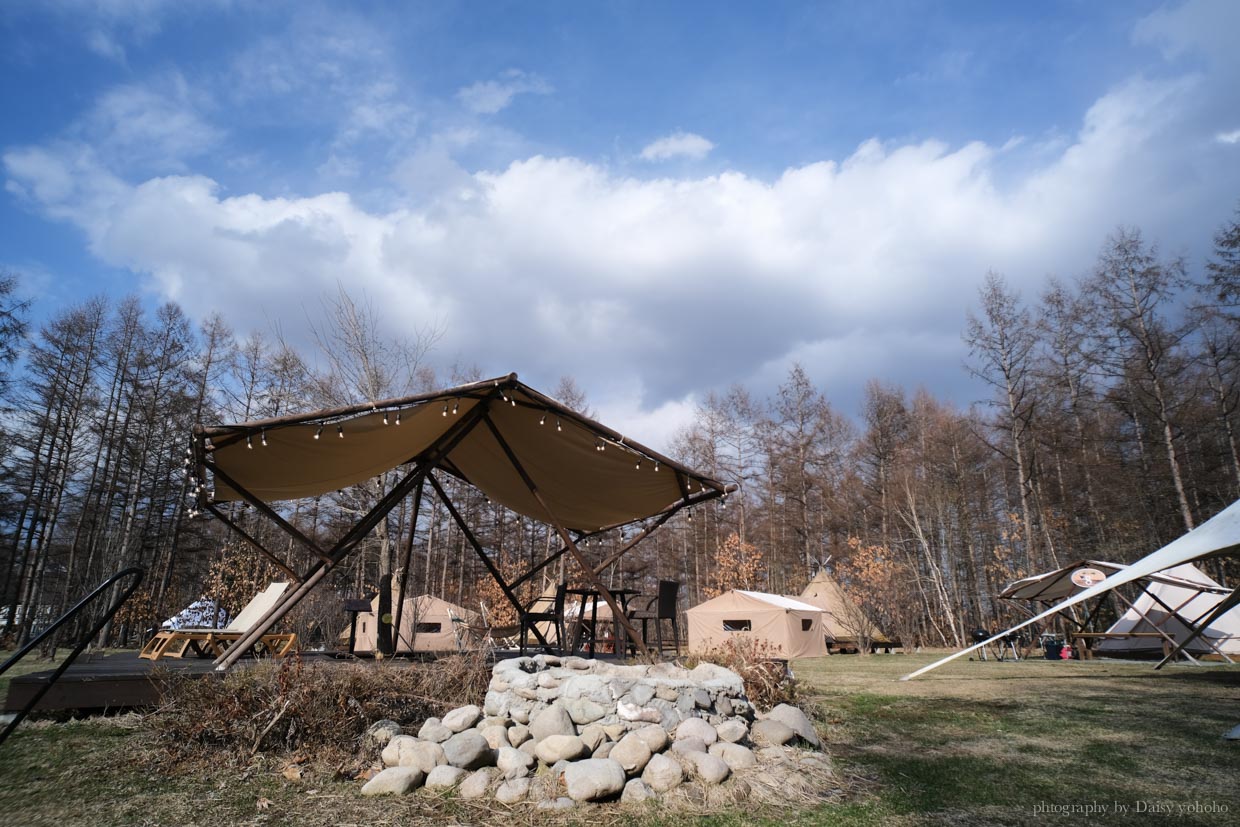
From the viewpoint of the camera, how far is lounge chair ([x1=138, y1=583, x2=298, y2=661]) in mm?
7031

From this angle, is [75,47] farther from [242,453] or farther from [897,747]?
[897,747]

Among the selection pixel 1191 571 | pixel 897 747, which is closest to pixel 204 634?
pixel 897 747

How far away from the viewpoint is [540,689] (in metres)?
4.58

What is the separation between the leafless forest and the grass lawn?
890 cm

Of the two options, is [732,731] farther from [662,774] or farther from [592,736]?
[592,736]

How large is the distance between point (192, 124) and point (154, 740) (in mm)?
6850

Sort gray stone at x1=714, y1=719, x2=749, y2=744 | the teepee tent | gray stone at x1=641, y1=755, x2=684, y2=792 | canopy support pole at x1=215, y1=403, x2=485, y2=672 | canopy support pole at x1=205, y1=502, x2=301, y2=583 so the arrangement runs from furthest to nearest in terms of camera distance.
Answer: the teepee tent
canopy support pole at x1=205, y1=502, x2=301, y2=583
canopy support pole at x1=215, y1=403, x2=485, y2=672
gray stone at x1=714, y1=719, x2=749, y2=744
gray stone at x1=641, y1=755, x2=684, y2=792

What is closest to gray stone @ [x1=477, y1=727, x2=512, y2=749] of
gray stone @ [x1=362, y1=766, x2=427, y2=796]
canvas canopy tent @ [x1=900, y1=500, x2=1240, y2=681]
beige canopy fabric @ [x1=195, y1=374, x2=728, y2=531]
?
gray stone @ [x1=362, y1=766, x2=427, y2=796]

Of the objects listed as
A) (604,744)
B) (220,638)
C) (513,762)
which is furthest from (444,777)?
(220,638)

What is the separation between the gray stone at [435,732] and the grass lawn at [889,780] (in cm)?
62

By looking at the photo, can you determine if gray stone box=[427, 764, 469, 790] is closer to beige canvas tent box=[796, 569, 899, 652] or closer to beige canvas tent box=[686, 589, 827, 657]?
beige canvas tent box=[686, 589, 827, 657]

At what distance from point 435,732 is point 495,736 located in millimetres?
411

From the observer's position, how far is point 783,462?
2362cm

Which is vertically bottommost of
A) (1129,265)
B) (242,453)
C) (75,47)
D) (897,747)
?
(897,747)
